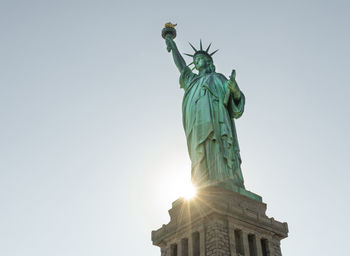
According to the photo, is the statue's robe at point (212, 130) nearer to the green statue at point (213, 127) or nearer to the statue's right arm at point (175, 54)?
the green statue at point (213, 127)

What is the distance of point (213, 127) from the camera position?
16.3 meters

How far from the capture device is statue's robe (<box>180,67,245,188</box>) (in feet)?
50.6

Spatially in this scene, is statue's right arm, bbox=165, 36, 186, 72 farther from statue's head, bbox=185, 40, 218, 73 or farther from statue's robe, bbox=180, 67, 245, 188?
statue's robe, bbox=180, 67, 245, 188

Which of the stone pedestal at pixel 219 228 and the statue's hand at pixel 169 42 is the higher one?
the statue's hand at pixel 169 42

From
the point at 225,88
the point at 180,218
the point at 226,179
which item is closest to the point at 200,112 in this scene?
the point at 225,88

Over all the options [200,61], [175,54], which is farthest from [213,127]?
[175,54]

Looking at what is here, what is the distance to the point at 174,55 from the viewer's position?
20969 mm

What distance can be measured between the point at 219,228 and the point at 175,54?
9854mm

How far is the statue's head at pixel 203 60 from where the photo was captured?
770 inches

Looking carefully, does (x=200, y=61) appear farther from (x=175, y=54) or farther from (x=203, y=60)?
(x=175, y=54)

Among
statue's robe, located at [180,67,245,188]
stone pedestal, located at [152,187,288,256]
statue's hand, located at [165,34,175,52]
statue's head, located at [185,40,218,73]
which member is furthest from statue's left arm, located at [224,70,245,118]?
statue's hand, located at [165,34,175,52]

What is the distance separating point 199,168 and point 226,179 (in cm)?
111

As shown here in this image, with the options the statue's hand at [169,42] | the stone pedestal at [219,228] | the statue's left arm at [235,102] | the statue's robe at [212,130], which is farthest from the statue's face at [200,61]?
the stone pedestal at [219,228]

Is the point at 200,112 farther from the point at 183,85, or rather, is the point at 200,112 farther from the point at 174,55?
the point at 174,55
